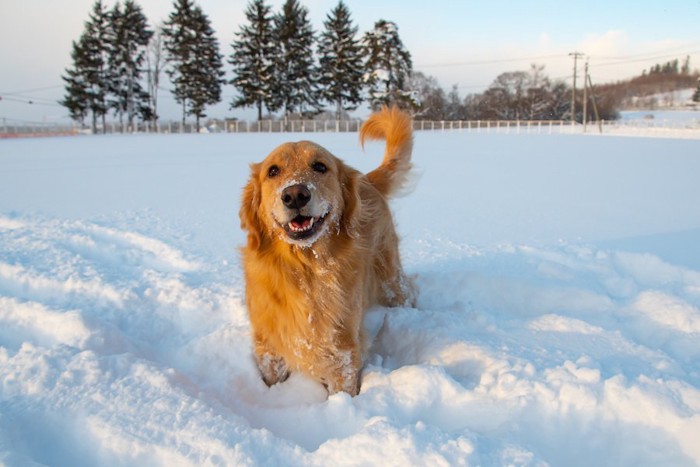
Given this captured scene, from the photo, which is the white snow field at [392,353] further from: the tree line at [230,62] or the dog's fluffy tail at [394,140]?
the tree line at [230,62]

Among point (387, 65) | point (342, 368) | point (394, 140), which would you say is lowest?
point (342, 368)

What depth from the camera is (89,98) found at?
4331 centimetres

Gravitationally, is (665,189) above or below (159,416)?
above

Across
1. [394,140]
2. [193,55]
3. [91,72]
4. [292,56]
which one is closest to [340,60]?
[292,56]

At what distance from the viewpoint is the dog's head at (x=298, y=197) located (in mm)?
2320

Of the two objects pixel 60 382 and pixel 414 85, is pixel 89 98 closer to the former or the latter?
pixel 414 85

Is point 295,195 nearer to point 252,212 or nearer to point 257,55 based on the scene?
point 252,212

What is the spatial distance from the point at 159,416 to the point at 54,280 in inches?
88.2

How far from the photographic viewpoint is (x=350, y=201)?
279cm

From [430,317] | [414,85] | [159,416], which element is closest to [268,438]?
[159,416]

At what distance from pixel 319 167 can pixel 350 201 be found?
0.94 feet

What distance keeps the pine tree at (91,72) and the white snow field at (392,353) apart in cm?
4382

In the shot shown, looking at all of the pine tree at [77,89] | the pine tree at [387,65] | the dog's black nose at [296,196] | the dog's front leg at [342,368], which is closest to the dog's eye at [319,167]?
the dog's black nose at [296,196]

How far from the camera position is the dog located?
247cm
